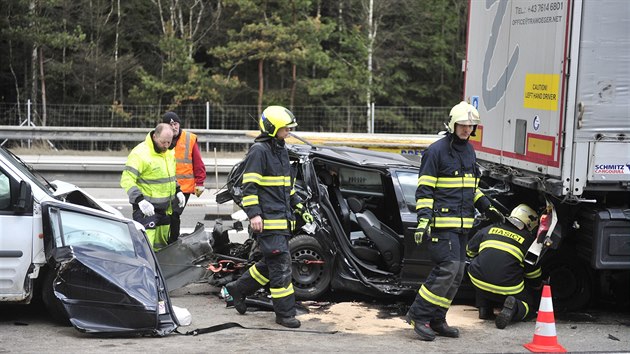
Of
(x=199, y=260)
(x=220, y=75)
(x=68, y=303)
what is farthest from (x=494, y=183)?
(x=220, y=75)

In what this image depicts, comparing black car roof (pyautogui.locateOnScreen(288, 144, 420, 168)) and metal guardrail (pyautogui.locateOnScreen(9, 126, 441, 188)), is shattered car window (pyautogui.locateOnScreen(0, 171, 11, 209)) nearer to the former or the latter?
Result: black car roof (pyautogui.locateOnScreen(288, 144, 420, 168))

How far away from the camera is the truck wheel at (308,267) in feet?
25.0

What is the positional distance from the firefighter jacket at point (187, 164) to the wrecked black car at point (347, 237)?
135 centimetres

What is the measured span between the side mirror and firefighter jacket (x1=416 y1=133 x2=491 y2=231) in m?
2.86

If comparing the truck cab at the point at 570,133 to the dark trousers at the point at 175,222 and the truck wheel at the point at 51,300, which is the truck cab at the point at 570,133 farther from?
the truck wheel at the point at 51,300

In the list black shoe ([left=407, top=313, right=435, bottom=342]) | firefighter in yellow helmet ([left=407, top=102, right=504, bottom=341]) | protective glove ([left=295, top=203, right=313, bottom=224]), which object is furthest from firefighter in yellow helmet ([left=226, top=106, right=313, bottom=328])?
firefighter in yellow helmet ([left=407, top=102, right=504, bottom=341])

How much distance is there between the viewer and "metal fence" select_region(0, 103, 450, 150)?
23.0 meters

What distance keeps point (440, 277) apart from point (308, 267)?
1476 millimetres

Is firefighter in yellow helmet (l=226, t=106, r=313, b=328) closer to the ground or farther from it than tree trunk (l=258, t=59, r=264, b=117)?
closer to the ground

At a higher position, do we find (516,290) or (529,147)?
(529,147)

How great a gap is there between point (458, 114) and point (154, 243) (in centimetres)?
319

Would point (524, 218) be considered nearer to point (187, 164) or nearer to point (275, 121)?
point (275, 121)

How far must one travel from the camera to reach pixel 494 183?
8430 millimetres

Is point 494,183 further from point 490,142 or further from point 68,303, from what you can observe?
point 68,303
